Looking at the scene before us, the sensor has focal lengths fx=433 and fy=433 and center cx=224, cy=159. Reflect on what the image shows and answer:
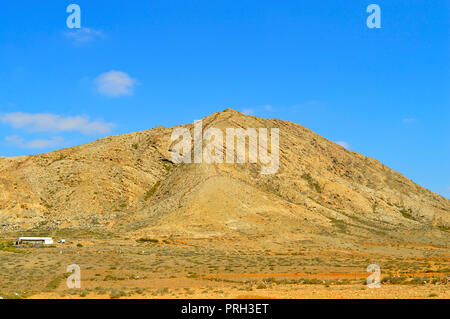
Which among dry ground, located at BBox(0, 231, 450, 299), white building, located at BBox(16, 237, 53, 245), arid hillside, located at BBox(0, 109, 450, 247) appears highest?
arid hillside, located at BBox(0, 109, 450, 247)

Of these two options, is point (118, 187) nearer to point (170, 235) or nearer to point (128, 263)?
point (170, 235)

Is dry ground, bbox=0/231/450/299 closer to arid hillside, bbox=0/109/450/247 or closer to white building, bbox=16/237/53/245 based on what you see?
white building, bbox=16/237/53/245

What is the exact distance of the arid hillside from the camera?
75438 mm

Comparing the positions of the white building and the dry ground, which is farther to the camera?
the white building

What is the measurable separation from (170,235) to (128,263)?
25.8m

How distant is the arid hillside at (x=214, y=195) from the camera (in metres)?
75.4

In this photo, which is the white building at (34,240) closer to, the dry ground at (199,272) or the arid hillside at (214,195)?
the dry ground at (199,272)

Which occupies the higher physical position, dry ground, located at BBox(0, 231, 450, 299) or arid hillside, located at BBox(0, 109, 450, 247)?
arid hillside, located at BBox(0, 109, 450, 247)

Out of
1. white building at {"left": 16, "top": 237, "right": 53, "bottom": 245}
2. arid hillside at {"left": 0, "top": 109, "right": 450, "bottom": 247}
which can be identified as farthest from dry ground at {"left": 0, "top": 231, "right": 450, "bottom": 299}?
arid hillside at {"left": 0, "top": 109, "right": 450, "bottom": 247}

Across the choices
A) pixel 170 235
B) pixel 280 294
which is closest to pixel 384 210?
pixel 170 235

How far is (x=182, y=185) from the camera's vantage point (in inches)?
3538

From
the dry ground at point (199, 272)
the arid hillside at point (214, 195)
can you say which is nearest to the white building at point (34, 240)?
the dry ground at point (199, 272)

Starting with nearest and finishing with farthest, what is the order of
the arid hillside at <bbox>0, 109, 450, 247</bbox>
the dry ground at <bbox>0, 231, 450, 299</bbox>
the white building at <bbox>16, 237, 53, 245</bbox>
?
the dry ground at <bbox>0, 231, 450, 299</bbox> → the white building at <bbox>16, 237, 53, 245</bbox> → the arid hillside at <bbox>0, 109, 450, 247</bbox>

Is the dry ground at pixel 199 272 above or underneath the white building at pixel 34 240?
underneath
